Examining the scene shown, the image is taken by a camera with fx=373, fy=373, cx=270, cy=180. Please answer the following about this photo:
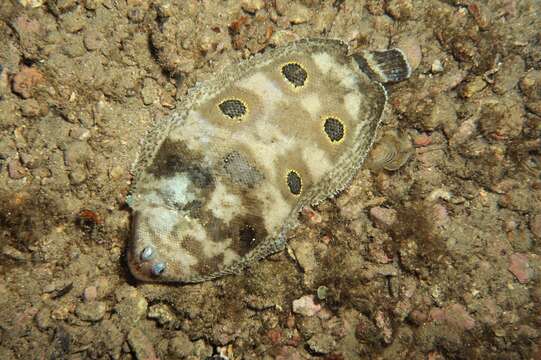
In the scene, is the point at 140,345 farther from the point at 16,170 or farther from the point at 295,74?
the point at 295,74

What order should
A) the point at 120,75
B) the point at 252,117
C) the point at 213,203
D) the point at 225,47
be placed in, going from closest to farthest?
the point at 213,203, the point at 252,117, the point at 120,75, the point at 225,47

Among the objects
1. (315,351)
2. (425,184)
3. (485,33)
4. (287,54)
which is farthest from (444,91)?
(315,351)

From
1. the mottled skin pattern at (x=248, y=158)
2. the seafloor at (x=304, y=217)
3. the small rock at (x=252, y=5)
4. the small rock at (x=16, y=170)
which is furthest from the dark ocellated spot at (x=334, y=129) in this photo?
the small rock at (x=16, y=170)

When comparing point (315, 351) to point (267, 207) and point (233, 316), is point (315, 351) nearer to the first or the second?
point (233, 316)

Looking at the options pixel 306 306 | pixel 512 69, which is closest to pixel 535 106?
pixel 512 69

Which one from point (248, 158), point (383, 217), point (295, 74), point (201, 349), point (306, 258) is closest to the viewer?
point (248, 158)

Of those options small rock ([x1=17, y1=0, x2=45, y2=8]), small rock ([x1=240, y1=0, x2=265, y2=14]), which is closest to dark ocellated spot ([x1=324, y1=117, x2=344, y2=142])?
small rock ([x1=240, y1=0, x2=265, y2=14])

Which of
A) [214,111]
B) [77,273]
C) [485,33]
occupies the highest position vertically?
[485,33]
